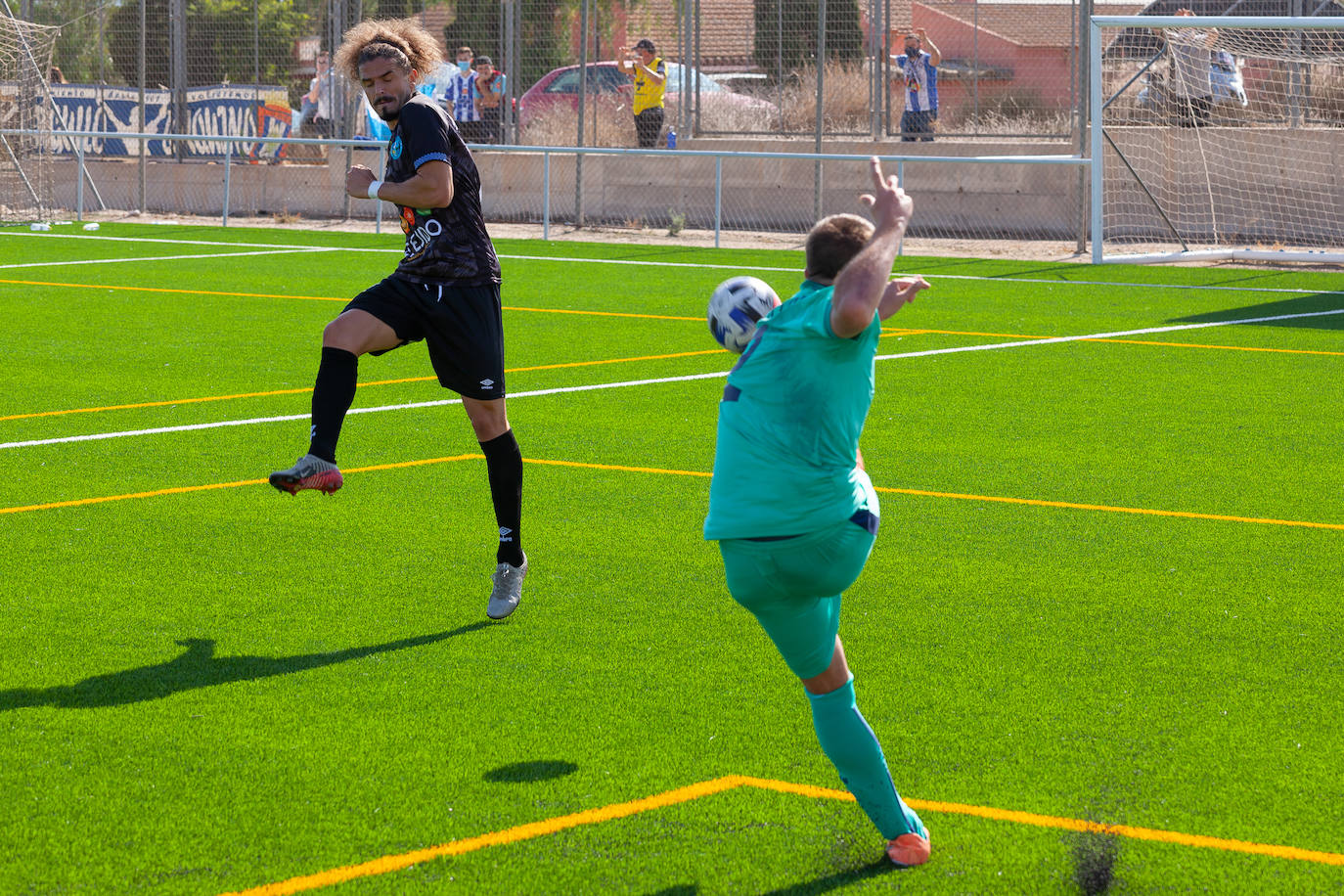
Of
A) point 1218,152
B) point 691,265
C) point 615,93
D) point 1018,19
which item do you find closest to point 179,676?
point 691,265

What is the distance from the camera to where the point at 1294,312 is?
17016 millimetres

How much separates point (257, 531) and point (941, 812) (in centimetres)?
408

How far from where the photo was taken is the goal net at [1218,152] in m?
23.1

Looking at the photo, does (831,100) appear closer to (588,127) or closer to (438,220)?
(588,127)

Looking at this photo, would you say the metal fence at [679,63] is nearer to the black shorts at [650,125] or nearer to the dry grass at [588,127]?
the dry grass at [588,127]

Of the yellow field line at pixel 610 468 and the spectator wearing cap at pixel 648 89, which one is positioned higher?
the spectator wearing cap at pixel 648 89

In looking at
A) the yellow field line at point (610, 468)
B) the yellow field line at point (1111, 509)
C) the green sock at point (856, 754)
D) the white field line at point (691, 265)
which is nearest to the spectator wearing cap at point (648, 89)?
the white field line at point (691, 265)

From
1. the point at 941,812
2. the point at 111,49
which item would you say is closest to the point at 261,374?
the point at 941,812

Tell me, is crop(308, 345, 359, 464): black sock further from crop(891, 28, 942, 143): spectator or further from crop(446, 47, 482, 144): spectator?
crop(446, 47, 482, 144): spectator

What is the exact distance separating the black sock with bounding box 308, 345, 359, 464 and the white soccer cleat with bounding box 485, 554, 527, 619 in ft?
2.45

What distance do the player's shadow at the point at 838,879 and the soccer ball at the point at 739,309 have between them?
1.25m

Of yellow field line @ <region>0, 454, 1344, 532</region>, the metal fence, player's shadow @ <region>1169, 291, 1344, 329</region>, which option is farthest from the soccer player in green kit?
the metal fence

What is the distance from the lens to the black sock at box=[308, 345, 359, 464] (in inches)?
245

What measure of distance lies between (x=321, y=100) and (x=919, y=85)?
35.1 ft
